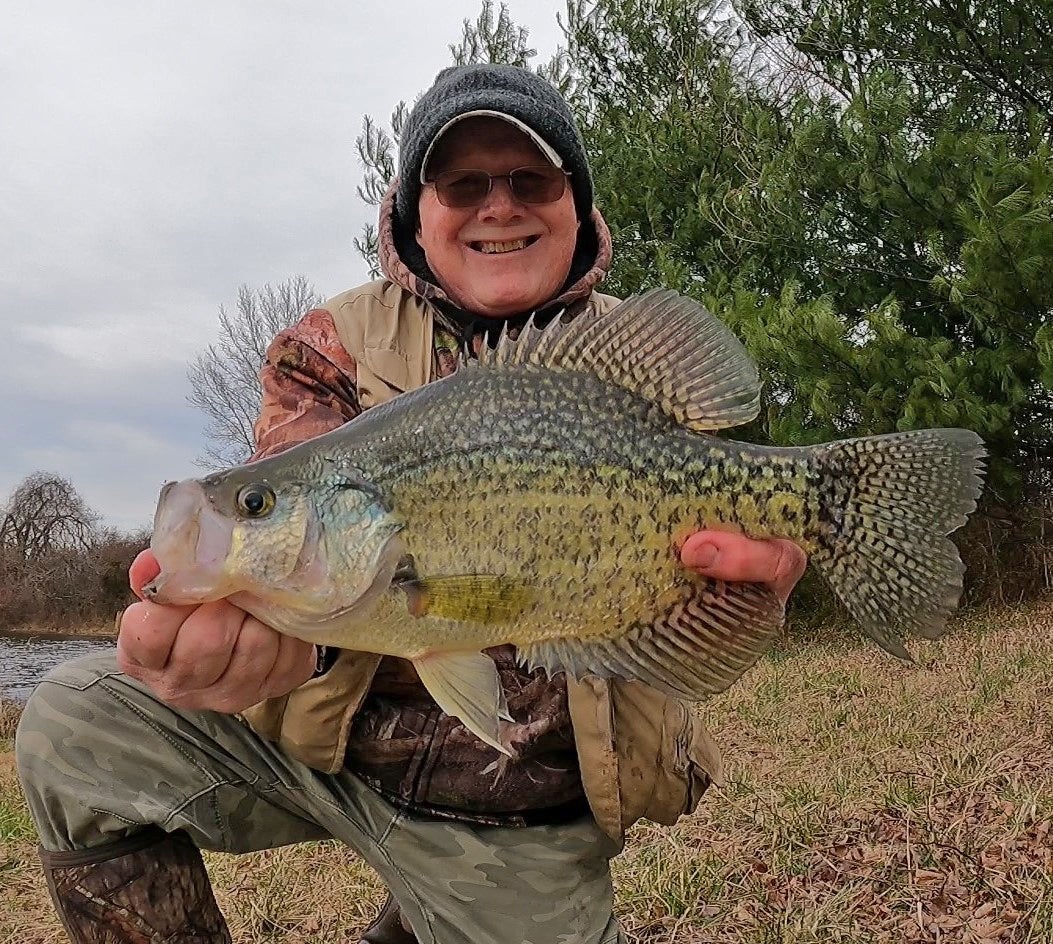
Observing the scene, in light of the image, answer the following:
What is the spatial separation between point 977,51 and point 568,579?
9720mm

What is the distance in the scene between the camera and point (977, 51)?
9516mm

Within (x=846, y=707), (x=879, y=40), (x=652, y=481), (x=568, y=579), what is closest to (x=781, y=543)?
(x=652, y=481)

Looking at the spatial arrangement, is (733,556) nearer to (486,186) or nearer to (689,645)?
(689,645)

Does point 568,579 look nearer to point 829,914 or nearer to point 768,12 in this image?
point 829,914

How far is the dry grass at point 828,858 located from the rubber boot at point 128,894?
1.22 m

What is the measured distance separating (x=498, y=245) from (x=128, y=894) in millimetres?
2254

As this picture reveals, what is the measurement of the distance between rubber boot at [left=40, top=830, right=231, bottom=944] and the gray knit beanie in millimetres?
2180

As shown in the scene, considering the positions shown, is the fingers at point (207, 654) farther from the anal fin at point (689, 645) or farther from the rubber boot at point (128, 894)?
the rubber boot at point (128, 894)

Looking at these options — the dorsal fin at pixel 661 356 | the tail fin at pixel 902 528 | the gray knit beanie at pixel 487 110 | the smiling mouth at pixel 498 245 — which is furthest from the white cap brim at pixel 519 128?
the tail fin at pixel 902 528

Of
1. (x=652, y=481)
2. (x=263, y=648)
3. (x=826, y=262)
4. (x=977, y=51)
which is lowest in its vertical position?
(x=263, y=648)

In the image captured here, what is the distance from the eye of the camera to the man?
2.75 meters

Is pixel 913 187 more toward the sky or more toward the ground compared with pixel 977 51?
more toward the ground

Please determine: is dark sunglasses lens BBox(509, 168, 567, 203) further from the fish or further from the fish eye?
the fish eye

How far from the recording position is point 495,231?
10.2 feet
